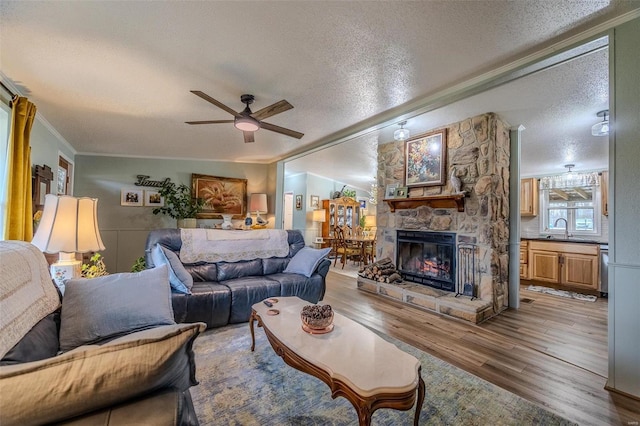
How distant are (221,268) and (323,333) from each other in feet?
6.57

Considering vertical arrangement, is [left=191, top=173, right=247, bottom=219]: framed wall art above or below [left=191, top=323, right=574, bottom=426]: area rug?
above

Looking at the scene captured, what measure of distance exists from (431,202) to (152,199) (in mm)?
5311

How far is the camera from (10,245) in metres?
1.31

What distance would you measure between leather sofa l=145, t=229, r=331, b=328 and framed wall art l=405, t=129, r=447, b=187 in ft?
6.11

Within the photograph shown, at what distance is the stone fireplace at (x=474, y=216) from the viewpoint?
3295 mm

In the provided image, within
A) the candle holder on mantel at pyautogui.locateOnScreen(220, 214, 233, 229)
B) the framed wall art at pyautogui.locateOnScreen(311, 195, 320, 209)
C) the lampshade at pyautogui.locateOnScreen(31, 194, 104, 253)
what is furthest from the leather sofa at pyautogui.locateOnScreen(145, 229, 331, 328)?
the framed wall art at pyautogui.locateOnScreen(311, 195, 320, 209)

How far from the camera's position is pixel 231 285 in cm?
296

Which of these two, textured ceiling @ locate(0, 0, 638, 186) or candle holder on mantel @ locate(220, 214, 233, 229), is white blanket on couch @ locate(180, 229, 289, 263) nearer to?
textured ceiling @ locate(0, 0, 638, 186)

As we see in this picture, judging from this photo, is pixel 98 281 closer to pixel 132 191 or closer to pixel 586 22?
pixel 586 22

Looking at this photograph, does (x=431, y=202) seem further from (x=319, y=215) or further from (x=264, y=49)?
(x=319, y=215)

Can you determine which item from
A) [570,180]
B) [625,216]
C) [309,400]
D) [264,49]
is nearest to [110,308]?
[309,400]

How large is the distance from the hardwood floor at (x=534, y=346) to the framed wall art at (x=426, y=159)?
5.90ft

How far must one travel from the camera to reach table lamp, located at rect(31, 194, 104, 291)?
1.81 meters

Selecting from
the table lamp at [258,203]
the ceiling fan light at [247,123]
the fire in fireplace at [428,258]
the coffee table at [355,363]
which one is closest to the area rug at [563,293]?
the fire in fireplace at [428,258]
